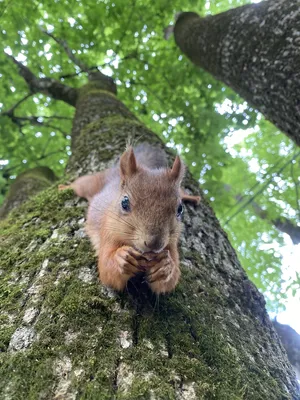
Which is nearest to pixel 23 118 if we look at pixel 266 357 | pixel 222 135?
pixel 222 135

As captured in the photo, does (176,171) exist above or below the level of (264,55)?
below

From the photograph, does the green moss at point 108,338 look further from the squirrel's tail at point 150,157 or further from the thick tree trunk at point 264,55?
the thick tree trunk at point 264,55

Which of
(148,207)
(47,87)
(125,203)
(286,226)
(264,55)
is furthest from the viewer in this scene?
(286,226)

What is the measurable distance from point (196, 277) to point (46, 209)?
3.56 feet

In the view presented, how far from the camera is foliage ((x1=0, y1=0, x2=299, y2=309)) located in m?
5.47

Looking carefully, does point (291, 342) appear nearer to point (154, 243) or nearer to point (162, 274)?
point (162, 274)

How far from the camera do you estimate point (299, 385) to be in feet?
5.74

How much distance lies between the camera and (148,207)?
1713mm

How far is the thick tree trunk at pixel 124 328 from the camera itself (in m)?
1.22

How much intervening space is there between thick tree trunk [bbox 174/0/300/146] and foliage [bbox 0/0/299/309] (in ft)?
6.46

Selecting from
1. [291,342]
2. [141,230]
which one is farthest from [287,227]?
[141,230]

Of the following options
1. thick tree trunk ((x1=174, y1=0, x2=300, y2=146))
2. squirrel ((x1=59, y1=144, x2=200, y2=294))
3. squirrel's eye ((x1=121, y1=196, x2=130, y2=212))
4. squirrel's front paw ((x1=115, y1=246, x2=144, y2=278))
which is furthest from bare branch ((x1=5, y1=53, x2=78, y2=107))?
squirrel's front paw ((x1=115, y1=246, x2=144, y2=278))

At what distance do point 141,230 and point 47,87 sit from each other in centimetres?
458

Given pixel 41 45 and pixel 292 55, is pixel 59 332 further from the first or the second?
pixel 41 45
